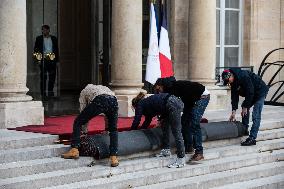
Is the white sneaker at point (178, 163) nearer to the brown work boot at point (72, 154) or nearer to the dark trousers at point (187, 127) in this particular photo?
the dark trousers at point (187, 127)

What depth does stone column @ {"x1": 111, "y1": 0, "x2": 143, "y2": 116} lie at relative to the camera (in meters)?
14.6

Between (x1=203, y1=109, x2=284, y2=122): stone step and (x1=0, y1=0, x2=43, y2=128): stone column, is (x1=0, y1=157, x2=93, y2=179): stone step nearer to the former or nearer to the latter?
(x1=0, y1=0, x2=43, y2=128): stone column

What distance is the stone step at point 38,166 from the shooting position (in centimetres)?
989

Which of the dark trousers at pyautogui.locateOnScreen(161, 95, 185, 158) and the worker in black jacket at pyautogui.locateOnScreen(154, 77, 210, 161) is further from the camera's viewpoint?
the worker in black jacket at pyautogui.locateOnScreen(154, 77, 210, 161)

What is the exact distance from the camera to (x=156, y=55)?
15.2 metres

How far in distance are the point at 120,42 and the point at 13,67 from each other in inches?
112

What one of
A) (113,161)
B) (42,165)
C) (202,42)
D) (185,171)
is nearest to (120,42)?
(202,42)

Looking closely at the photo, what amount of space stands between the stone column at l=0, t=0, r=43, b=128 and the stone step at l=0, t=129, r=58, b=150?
83 cm

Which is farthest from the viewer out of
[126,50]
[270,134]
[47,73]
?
[47,73]

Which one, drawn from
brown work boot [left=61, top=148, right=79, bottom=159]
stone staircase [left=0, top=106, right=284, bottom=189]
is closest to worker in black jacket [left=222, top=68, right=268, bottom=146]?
stone staircase [left=0, top=106, right=284, bottom=189]

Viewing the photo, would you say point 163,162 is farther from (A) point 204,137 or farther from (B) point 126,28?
(B) point 126,28

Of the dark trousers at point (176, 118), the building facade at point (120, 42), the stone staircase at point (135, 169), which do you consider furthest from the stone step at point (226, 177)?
the building facade at point (120, 42)

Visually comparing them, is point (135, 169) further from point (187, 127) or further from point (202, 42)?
point (202, 42)

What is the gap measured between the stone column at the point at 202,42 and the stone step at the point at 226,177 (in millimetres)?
4451
